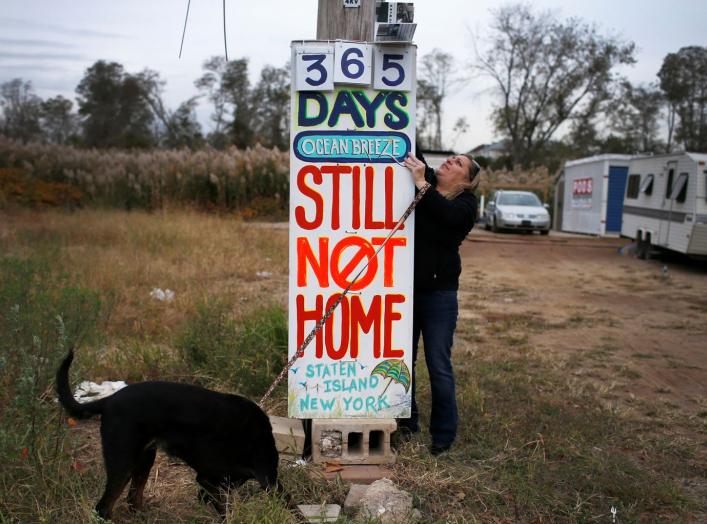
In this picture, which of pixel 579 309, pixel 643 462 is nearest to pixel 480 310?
pixel 579 309

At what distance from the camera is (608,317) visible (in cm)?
912

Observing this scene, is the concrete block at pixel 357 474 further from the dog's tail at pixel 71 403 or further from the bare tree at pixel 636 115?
the bare tree at pixel 636 115

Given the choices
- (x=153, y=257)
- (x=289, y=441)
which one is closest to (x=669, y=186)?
(x=153, y=257)

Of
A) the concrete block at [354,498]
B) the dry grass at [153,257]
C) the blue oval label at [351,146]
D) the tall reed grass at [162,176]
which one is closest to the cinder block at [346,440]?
the concrete block at [354,498]

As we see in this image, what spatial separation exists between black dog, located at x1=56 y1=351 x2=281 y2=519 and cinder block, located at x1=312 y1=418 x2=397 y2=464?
805mm

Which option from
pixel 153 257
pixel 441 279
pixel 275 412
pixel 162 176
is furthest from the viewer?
pixel 162 176

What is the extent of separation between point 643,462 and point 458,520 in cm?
154

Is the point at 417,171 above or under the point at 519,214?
above

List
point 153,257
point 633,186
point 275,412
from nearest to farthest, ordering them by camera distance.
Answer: point 275,412 → point 153,257 → point 633,186

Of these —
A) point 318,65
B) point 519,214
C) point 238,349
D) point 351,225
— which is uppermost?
point 318,65

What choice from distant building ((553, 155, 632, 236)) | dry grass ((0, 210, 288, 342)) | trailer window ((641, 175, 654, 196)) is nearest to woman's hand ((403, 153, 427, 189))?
dry grass ((0, 210, 288, 342))

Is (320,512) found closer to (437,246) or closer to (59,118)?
(437,246)

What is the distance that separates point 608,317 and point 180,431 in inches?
293

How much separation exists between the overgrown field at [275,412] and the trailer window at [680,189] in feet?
25.3
